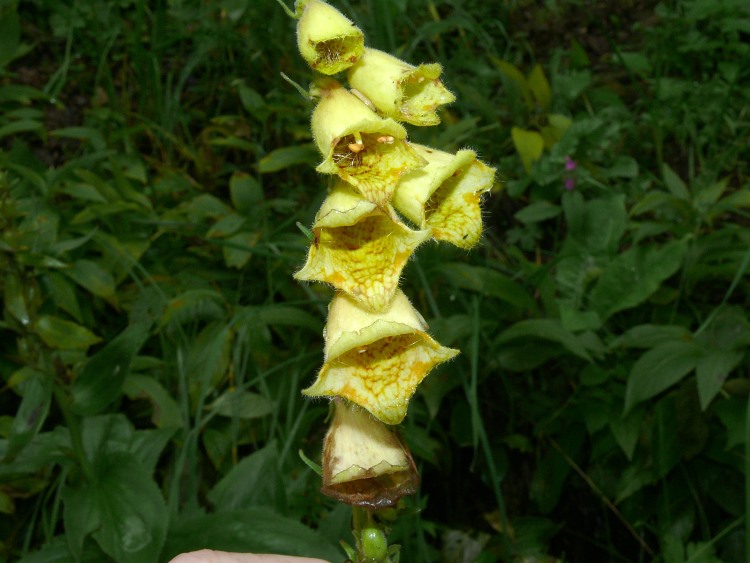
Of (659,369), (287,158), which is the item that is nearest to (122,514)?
(659,369)

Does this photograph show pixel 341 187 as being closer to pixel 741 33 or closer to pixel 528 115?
pixel 528 115

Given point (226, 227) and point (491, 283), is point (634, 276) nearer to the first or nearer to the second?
point (491, 283)

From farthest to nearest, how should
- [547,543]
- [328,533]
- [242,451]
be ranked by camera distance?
[242,451], [547,543], [328,533]

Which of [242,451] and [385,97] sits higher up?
[385,97]

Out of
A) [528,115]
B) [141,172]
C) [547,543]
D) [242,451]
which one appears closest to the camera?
[547,543]

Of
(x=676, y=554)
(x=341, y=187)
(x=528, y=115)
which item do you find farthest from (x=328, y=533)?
(x=528, y=115)
